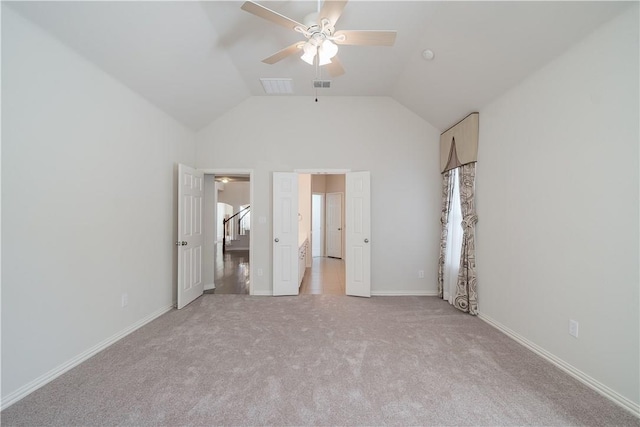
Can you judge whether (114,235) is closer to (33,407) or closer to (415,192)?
(33,407)

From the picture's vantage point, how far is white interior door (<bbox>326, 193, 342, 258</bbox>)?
804 centimetres

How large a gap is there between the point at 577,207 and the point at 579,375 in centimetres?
132

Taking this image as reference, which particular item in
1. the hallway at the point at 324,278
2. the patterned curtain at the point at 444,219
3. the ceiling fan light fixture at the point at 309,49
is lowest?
the hallway at the point at 324,278

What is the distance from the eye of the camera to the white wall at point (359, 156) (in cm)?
420

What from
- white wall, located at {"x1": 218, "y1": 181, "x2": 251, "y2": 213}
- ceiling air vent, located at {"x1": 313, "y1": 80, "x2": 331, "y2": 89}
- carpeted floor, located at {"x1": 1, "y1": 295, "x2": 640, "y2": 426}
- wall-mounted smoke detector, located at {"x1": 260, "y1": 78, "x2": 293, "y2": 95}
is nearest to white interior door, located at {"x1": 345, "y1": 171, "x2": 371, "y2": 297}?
carpeted floor, located at {"x1": 1, "y1": 295, "x2": 640, "y2": 426}

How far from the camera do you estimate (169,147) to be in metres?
3.54

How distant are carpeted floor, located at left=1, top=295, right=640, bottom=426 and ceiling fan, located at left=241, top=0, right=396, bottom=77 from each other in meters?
2.66

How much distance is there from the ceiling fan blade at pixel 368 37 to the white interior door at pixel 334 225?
19.7 feet

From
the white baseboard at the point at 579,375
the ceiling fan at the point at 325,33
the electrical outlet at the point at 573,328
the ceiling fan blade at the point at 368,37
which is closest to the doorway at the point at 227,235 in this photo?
the ceiling fan at the point at 325,33

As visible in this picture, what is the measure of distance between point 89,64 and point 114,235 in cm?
163

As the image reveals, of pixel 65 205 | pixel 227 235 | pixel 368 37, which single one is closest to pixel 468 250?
pixel 368 37

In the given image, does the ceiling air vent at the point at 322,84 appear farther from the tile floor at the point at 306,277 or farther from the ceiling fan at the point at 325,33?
the tile floor at the point at 306,277

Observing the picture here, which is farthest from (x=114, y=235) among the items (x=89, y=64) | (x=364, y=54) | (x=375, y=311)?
(x=364, y=54)

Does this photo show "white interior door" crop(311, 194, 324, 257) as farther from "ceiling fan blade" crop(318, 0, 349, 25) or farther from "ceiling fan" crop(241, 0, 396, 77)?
"ceiling fan blade" crop(318, 0, 349, 25)
